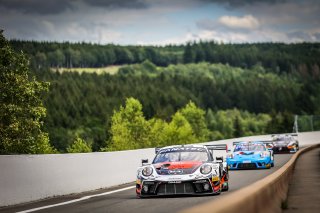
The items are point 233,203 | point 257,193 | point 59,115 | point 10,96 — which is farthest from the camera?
point 59,115

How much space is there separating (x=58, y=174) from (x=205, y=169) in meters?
4.55

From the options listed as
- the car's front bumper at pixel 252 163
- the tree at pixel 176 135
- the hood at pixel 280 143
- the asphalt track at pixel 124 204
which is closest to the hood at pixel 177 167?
the asphalt track at pixel 124 204

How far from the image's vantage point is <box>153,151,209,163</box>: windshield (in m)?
15.9

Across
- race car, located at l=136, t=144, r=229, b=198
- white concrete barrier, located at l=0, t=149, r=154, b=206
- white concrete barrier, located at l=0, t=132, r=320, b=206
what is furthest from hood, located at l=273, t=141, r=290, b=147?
race car, located at l=136, t=144, r=229, b=198

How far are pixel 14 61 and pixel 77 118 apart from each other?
5210 inches

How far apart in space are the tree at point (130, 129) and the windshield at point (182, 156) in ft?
452

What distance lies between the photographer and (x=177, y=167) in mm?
15188

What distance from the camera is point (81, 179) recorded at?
19.4m

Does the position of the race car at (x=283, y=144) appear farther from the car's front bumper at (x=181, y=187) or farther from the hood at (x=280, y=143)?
the car's front bumper at (x=181, y=187)

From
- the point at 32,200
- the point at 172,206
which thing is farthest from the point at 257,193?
the point at 32,200

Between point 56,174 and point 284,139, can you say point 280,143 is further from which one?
point 56,174

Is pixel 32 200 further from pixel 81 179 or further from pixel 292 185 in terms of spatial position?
pixel 292 185

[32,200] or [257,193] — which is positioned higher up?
[257,193]

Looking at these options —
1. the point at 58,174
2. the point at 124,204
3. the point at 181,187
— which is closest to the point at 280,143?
the point at 58,174
